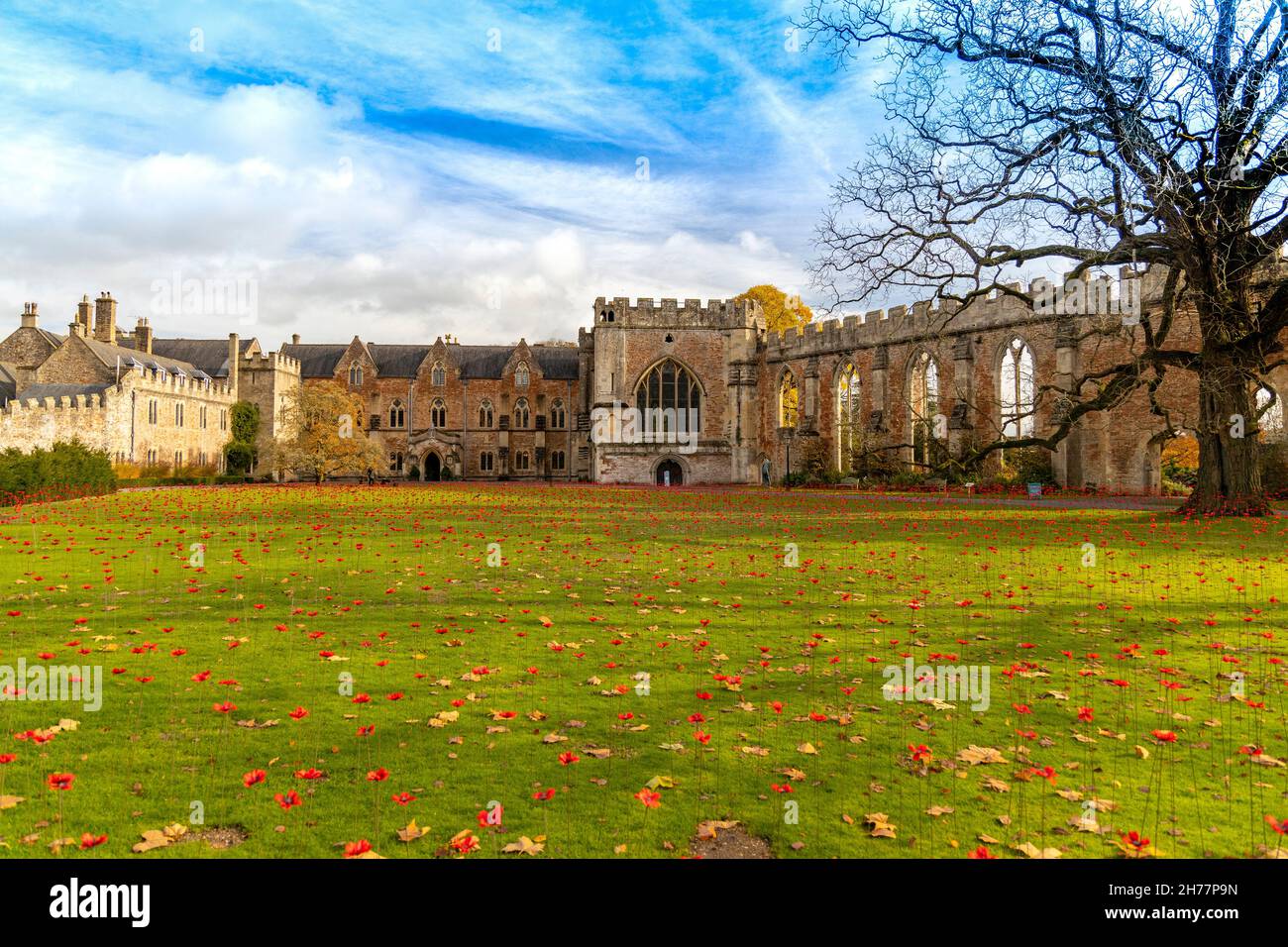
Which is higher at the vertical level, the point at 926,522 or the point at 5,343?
the point at 5,343

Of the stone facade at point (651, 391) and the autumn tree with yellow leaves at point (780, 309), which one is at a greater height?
the autumn tree with yellow leaves at point (780, 309)

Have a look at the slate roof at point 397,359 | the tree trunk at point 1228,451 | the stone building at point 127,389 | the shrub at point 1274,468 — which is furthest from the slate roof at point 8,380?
the shrub at point 1274,468

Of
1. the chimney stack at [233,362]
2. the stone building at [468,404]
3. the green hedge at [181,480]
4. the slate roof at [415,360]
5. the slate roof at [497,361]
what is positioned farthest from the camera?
the slate roof at [497,361]

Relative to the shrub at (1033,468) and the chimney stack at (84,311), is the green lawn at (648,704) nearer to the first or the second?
the shrub at (1033,468)

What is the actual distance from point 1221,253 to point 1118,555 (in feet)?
30.2

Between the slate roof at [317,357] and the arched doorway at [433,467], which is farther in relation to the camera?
the slate roof at [317,357]

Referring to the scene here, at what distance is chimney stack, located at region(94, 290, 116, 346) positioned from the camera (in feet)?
176

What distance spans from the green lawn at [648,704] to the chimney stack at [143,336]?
164 feet

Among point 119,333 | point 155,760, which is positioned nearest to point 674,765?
point 155,760

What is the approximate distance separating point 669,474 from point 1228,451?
35.7m

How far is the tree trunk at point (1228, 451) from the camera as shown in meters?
19.1

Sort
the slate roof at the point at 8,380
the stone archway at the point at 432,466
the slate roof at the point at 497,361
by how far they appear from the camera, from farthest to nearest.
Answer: the slate roof at the point at 497,361
the stone archway at the point at 432,466
the slate roof at the point at 8,380
